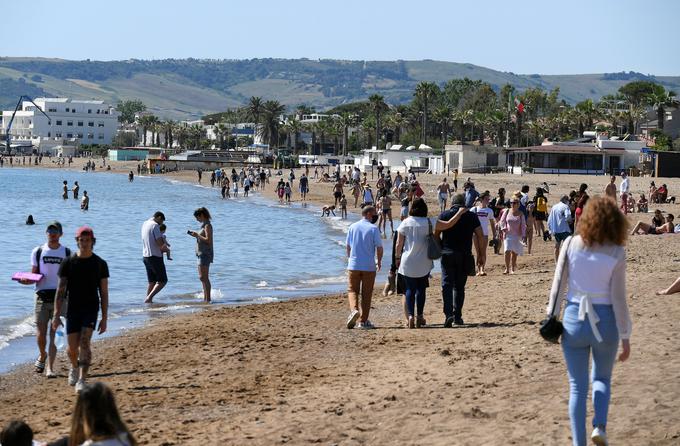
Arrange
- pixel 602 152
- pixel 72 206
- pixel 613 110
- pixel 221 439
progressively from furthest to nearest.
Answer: pixel 613 110 < pixel 602 152 < pixel 72 206 < pixel 221 439

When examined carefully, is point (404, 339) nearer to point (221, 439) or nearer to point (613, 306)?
point (221, 439)

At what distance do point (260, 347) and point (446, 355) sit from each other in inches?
101

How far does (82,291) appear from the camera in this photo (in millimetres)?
9016

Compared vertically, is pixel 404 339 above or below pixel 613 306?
below

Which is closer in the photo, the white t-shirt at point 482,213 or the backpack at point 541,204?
the white t-shirt at point 482,213

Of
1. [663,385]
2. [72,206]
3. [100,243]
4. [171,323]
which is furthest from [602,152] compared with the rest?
[663,385]

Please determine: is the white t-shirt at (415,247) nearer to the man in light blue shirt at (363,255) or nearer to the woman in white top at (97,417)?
the man in light blue shirt at (363,255)

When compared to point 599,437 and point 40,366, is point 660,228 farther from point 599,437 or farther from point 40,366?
point 599,437

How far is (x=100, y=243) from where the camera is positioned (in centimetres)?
3222

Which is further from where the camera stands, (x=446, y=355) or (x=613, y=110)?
(x=613, y=110)

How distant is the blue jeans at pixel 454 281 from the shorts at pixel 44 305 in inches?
168

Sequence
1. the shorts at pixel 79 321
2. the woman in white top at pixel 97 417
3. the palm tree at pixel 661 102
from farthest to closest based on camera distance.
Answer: the palm tree at pixel 661 102, the shorts at pixel 79 321, the woman in white top at pixel 97 417

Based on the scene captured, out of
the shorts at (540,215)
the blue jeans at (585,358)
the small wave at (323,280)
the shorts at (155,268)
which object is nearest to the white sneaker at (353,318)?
the shorts at (155,268)

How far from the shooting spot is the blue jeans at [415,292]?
1180 centimetres
